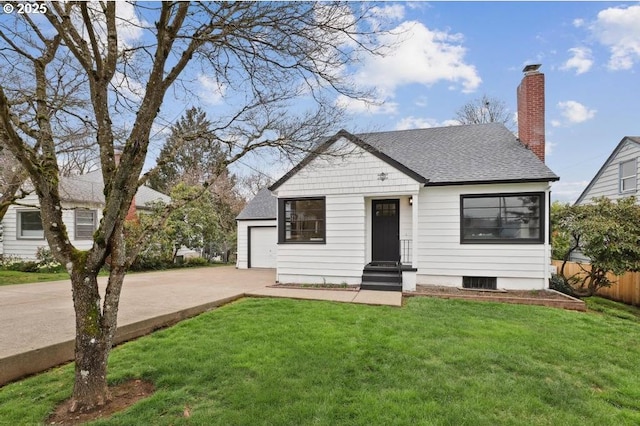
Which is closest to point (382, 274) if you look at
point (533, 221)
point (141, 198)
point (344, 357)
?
point (533, 221)

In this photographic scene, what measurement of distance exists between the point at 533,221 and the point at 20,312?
11205mm

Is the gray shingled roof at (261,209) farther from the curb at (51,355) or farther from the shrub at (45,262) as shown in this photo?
the curb at (51,355)

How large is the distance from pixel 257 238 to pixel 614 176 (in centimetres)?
1500

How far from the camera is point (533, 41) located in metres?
9.71

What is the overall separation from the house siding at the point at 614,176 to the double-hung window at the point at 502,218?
6.12 metres

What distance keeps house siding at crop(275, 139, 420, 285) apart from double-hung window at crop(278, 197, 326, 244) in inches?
7.5

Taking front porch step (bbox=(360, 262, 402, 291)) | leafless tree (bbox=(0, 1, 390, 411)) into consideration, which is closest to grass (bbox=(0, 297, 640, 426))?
leafless tree (bbox=(0, 1, 390, 411))

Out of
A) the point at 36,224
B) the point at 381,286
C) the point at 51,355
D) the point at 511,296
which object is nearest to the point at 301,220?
the point at 381,286

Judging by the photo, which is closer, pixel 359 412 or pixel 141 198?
pixel 359 412

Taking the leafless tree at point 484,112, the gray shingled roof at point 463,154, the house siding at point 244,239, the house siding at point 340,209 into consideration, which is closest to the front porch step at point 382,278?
the house siding at point 340,209

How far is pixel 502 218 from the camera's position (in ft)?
29.2

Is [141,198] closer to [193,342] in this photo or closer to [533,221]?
[193,342]

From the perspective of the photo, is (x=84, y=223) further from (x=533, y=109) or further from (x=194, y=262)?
(x=533, y=109)

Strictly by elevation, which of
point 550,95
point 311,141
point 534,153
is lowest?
point 311,141
